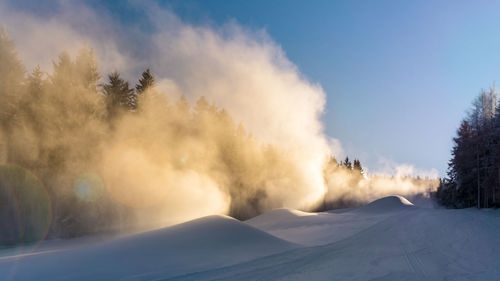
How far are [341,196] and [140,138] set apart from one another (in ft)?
139

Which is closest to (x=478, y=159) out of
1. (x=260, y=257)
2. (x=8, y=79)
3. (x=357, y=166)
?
(x=260, y=257)

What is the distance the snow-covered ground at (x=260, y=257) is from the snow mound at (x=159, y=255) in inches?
0.9

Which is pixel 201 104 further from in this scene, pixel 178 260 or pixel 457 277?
pixel 457 277

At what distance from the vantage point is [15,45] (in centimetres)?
1534

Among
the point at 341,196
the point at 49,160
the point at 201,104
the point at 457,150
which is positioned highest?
the point at 201,104

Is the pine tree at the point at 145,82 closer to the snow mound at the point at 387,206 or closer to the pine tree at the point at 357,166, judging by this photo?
the snow mound at the point at 387,206

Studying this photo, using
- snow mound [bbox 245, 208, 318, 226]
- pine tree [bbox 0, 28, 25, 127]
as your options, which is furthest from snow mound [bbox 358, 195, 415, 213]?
pine tree [bbox 0, 28, 25, 127]

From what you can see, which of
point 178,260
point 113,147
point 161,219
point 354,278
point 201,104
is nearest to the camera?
point 354,278

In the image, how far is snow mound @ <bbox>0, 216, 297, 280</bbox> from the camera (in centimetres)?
618

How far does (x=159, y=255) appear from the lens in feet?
24.9

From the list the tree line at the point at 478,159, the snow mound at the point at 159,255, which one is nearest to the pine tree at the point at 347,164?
the tree line at the point at 478,159

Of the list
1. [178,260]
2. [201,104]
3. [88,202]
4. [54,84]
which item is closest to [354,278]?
[178,260]

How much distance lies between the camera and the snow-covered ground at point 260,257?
20.7 feet

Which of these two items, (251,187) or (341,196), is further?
(341,196)
